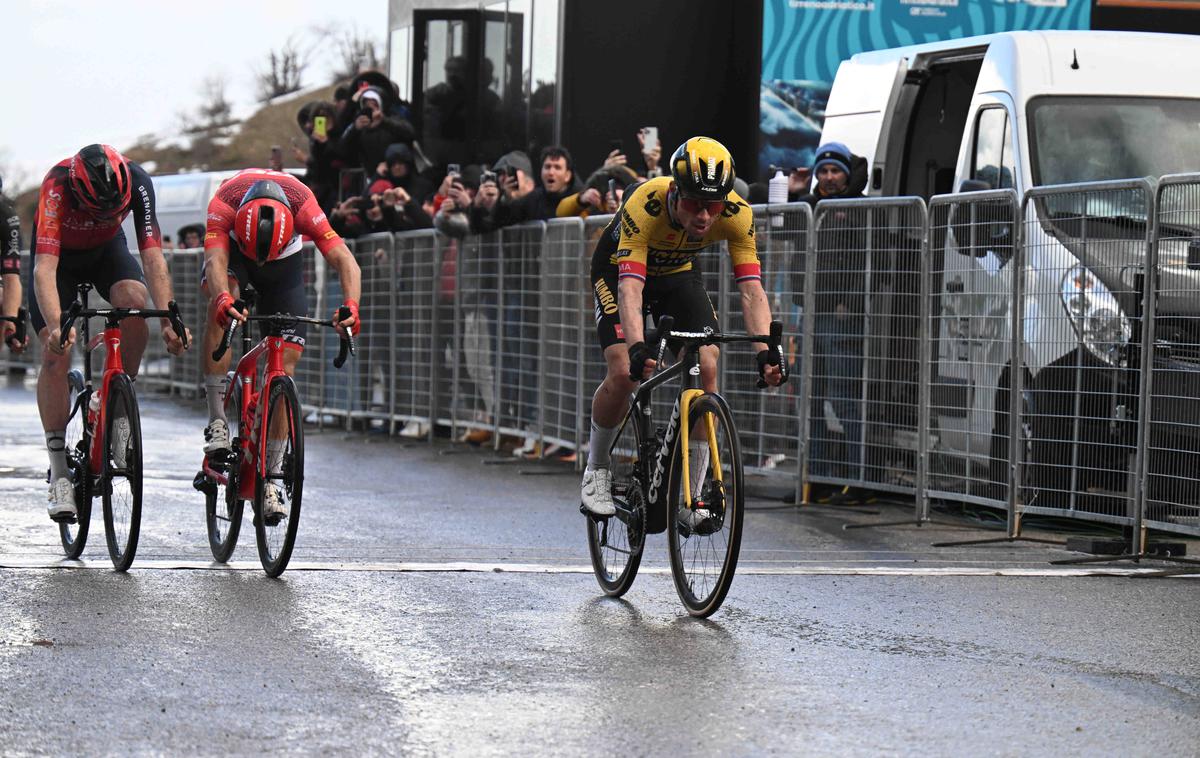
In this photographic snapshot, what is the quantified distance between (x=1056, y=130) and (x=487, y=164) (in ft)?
27.8

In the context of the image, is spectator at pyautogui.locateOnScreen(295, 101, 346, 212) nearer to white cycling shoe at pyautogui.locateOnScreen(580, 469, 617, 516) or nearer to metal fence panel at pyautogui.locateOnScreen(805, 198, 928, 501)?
metal fence panel at pyautogui.locateOnScreen(805, 198, 928, 501)

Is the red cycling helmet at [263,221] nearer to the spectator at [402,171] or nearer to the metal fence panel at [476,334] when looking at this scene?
the metal fence panel at [476,334]

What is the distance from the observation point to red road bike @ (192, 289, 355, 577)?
29.2 ft

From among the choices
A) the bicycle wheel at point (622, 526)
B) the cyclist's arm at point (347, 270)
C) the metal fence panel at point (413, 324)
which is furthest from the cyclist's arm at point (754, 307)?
the metal fence panel at point (413, 324)

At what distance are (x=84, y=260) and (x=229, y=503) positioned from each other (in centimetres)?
146

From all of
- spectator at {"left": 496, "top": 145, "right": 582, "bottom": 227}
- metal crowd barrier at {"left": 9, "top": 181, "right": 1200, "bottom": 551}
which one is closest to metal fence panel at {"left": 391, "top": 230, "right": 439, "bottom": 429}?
metal crowd barrier at {"left": 9, "top": 181, "right": 1200, "bottom": 551}

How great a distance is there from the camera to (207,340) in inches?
384

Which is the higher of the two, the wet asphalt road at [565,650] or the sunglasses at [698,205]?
the sunglasses at [698,205]

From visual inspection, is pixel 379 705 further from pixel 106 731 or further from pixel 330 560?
pixel 330 560

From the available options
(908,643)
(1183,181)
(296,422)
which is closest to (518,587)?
(296,422)

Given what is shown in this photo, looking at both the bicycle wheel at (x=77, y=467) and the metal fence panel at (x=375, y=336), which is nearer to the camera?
the bicycle wheel at (x=77, y=467)

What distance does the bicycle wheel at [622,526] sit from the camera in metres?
8.43

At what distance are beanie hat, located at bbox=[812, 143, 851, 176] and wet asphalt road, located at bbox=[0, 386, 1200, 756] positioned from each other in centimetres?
332

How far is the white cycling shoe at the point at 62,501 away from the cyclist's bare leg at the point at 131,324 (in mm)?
605
